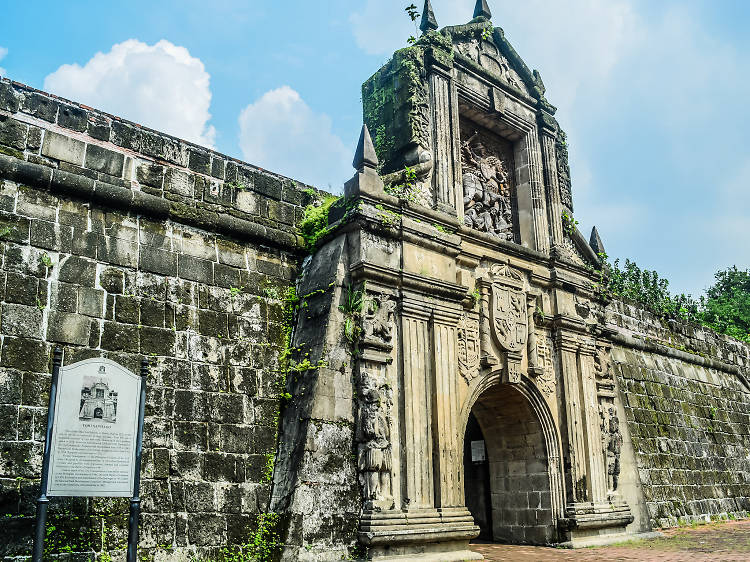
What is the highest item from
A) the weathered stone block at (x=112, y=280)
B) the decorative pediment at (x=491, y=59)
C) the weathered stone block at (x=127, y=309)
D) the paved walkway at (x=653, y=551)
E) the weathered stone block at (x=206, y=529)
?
the decorative pediment at (x=491, y=59)

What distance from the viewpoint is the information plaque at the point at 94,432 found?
4918 mm

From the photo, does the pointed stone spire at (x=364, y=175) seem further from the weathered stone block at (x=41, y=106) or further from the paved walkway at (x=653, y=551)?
the paved walkway at (x=653, y=551)

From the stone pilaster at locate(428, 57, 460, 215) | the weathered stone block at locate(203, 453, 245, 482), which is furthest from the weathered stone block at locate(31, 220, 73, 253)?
the stone pilaster at locate(428, 57, 460, 215)

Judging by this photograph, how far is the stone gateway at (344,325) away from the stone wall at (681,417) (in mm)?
1326

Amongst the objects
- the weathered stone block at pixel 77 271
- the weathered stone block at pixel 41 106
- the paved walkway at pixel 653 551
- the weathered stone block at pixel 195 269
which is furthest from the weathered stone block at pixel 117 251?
the paved walkway at pixel 653 551

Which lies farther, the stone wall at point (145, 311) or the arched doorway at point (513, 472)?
the arched doorway at point (513, 472)

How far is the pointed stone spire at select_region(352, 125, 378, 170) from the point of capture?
8.56m

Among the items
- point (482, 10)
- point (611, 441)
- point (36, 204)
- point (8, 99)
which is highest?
point (482, 10)

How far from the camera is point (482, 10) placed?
11.6 metres

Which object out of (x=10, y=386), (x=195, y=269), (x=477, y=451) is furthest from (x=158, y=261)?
(x=477, y=451)

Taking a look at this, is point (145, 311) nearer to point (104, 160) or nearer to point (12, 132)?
point (104, 160)

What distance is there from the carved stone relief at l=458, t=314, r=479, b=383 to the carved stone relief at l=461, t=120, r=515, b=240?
1816mm

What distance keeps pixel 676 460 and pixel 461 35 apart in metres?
9.03

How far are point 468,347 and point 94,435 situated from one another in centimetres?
517
